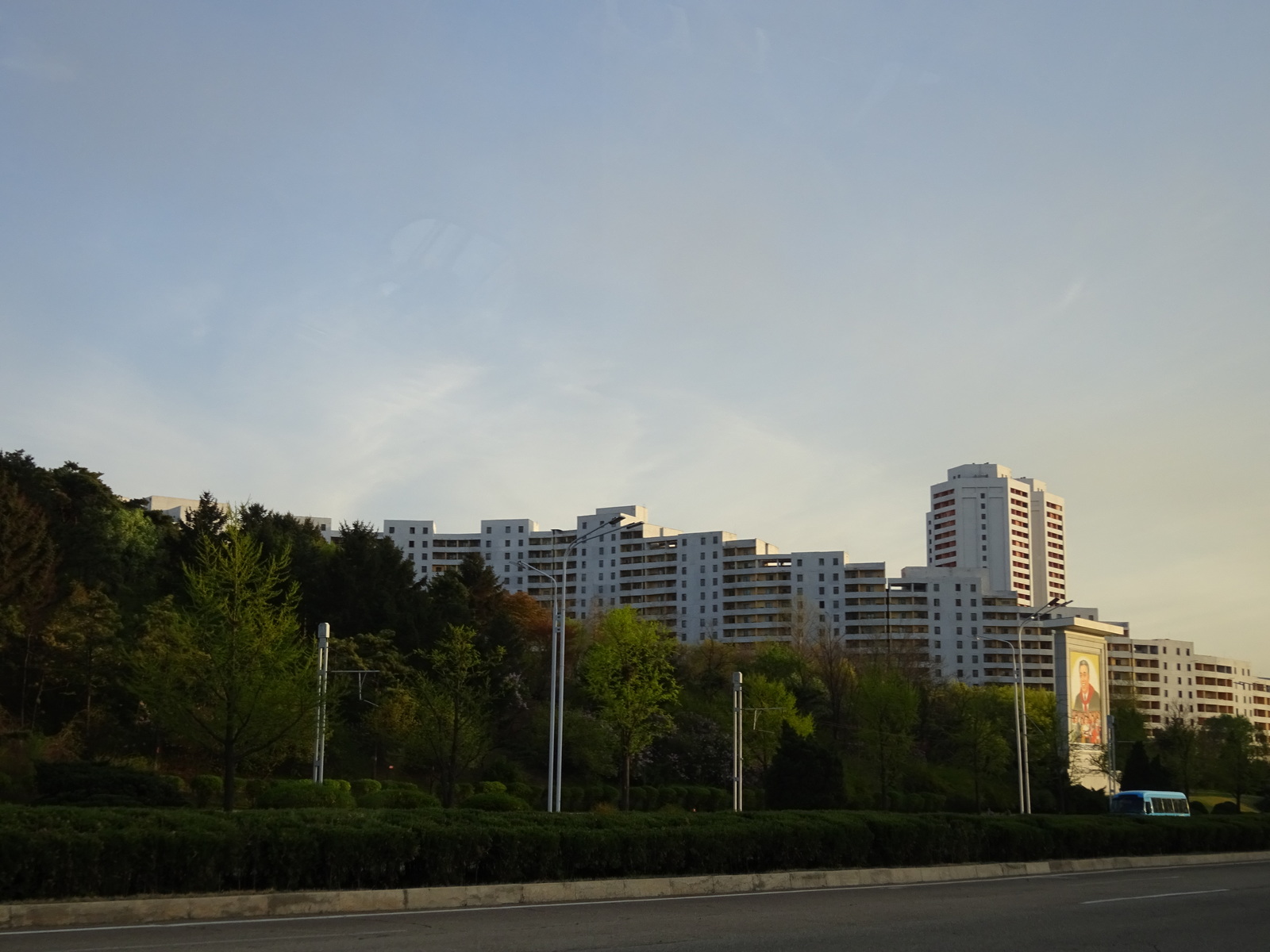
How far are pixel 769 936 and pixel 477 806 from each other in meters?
26.8

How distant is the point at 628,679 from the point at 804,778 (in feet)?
28.1

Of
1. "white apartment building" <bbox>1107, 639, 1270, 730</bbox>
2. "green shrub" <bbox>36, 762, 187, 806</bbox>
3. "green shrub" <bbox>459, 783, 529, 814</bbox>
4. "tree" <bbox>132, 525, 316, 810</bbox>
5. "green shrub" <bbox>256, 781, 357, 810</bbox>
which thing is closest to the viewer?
"green shrub" <bbox>36, 762, 187, 806</bbox>

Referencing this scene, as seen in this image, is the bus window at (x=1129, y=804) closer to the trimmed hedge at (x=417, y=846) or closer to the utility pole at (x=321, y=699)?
the trimmed hedge at (x=417, y=846)

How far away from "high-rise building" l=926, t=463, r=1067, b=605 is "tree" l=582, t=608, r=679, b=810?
129m

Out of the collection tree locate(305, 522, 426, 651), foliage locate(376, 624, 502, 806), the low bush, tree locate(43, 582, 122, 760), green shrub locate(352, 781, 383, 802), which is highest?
tree locate(305, 522, 426, 651)

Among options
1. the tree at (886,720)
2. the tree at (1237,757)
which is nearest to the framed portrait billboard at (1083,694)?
the tree at (1237,757)

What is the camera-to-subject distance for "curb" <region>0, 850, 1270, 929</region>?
40.9 ft

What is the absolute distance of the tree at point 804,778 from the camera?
48688 millimetres

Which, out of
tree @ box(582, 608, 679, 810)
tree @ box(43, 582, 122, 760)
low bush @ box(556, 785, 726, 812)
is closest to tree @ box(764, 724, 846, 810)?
low bush @ box(556, 785, 726, 812)

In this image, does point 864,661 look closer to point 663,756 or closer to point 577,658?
point 577,658

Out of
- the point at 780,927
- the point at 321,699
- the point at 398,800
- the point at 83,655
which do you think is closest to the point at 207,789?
the point at 398,800

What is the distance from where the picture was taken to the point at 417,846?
619 inches

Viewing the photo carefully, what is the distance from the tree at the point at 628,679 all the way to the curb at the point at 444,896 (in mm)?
27358

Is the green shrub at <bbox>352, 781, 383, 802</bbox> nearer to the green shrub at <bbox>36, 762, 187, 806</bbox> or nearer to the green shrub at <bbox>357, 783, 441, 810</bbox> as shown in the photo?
the green shrub at <bbox>357, 783, 441, 810</bbox>
